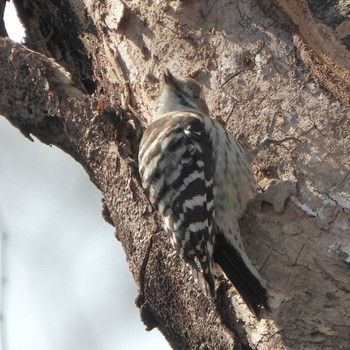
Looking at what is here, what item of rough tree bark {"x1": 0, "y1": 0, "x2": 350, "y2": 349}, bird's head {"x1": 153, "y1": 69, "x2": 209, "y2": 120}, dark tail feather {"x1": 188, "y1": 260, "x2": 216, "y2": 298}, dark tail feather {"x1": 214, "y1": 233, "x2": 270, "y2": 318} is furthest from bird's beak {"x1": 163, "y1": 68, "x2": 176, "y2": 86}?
dark tail feather {"x1": 188, "y1": 260, "x2": 216, "y2": 298}

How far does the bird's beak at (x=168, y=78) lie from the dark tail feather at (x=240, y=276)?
73cm

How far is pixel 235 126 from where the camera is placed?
410 cm

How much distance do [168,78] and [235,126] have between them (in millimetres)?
365

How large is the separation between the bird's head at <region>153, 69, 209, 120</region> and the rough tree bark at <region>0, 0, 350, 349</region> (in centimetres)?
6

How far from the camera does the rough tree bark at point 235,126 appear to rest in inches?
142

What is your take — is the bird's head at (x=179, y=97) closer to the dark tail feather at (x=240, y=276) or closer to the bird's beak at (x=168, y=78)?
the bird's beak at (x=168, y=78)

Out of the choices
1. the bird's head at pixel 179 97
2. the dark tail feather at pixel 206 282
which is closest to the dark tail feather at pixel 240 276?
the dark tail feather at pixel 206 282

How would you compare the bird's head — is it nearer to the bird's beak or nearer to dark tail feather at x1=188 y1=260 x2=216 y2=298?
the bird's beak

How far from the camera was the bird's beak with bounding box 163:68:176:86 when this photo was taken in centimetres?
414

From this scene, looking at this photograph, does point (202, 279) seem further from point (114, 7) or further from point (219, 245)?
point (114, 7)

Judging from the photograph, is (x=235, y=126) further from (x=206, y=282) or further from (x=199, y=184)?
(x=206, y=282)

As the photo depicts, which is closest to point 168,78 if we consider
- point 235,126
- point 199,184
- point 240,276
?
point 235,126

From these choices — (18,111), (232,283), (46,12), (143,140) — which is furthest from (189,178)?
(46,12)

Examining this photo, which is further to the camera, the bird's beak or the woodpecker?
the bird's beak
